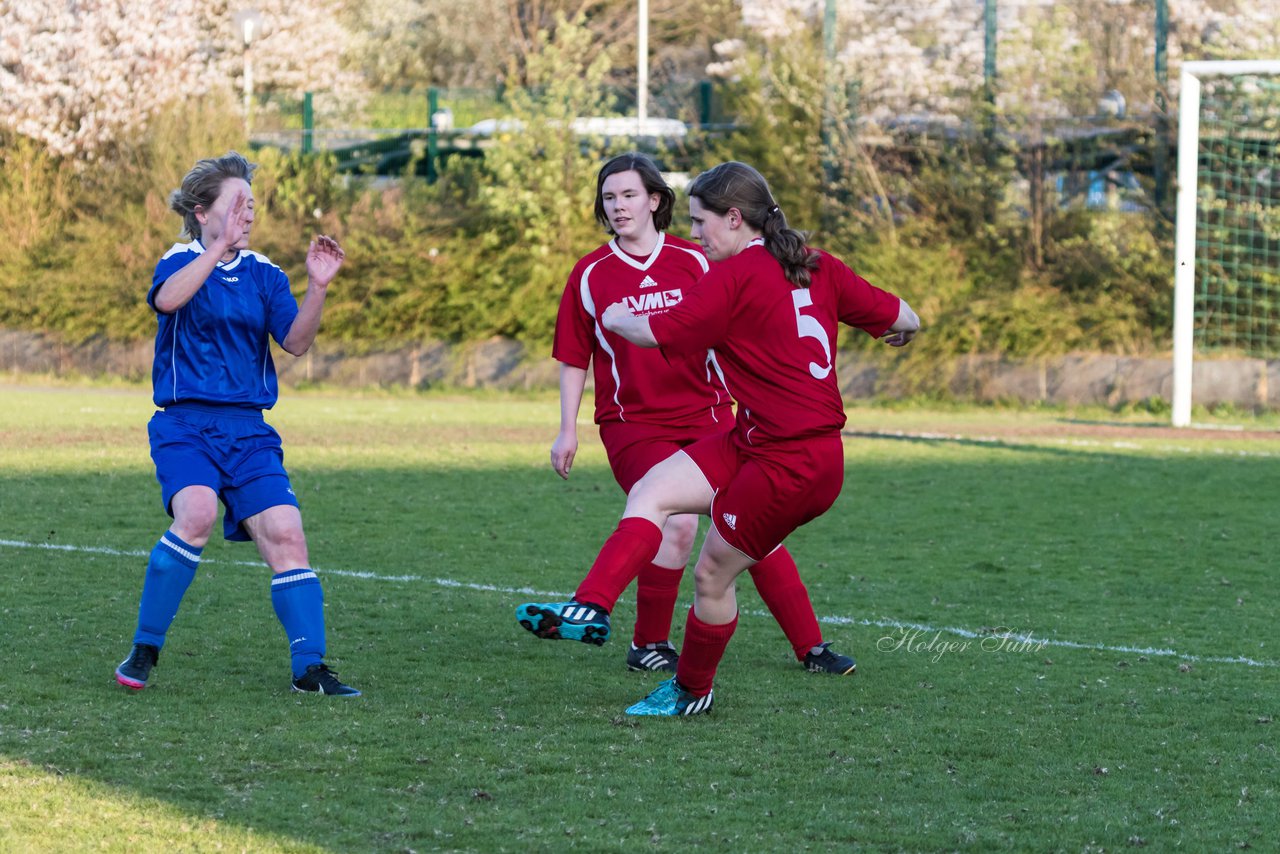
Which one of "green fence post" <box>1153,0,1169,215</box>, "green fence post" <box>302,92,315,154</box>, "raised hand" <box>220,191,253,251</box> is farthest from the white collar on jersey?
"green fence post" <box>302,92,315,154</box>

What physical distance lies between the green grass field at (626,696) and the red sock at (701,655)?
0.13 meters

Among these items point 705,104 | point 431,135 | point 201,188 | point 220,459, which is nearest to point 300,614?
point 220,459

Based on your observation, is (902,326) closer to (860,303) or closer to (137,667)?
(860,303)

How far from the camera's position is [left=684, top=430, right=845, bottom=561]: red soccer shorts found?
16.8ft

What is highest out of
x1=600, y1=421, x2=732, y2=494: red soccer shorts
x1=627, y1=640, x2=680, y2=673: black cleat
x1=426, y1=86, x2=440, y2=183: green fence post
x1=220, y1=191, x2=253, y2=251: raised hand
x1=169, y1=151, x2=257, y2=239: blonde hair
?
x1=426, y1=86, x2=440, y2=183: green fence post

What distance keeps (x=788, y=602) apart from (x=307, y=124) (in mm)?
25001

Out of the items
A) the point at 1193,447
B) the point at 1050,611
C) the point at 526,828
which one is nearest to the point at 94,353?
the point at 1193,447

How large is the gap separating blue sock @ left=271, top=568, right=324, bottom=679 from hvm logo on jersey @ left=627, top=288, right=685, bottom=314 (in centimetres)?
150

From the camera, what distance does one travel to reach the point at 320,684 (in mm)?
5527

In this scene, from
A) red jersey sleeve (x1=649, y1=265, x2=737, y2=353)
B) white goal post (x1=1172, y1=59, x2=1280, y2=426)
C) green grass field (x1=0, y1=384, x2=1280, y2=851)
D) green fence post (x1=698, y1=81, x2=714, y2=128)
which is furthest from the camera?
green fence post (x1=698, y1=81, x2=714, y2=128)

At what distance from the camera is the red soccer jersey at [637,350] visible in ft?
20.3

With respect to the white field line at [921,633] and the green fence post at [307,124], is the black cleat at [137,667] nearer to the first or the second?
the white field line at [921,633]

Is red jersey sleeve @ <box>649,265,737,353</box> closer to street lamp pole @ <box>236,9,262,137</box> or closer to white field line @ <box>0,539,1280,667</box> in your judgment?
white field line @ <box>0,539,1280,667</box>

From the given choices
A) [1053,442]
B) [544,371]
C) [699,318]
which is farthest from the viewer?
[544,371]
